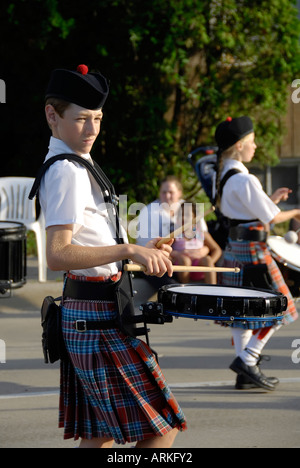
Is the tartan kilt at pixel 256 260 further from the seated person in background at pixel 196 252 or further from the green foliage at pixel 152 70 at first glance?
the green foliage at pixel 152 70

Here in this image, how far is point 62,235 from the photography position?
3252 mm

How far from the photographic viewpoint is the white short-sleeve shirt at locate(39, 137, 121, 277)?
3279 mm

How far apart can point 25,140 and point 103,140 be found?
122cm

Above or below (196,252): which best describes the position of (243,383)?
below

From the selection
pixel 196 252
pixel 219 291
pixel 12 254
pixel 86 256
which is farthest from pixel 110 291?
pixel 196 252

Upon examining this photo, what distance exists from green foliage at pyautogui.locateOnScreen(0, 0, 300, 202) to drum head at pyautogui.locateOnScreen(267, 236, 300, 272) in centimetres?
739

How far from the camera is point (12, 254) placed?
30.0ft

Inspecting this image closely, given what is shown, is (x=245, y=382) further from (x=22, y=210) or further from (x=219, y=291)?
(x=22, y=210)

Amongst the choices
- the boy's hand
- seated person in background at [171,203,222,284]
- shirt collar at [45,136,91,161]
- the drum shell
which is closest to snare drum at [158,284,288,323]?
the drum shell

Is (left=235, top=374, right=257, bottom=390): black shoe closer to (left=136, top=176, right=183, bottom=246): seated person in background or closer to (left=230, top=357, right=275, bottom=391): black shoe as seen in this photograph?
(left=230, top=357, right=275, bottom=391): black shoe

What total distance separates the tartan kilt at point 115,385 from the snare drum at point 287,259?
3023 mm

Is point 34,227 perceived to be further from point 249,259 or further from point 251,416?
point 251,416

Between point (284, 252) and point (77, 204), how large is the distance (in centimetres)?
339
